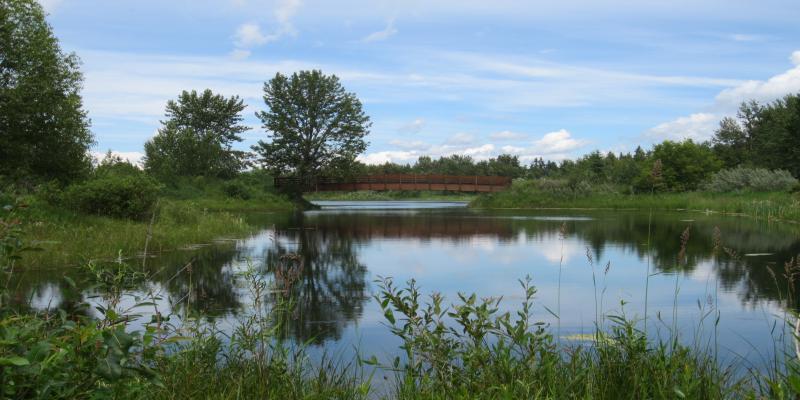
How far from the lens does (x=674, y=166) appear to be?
61.5 metres

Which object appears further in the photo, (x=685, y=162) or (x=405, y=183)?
(x=685, y=162)

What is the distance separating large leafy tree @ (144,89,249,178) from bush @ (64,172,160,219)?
32.2 metres

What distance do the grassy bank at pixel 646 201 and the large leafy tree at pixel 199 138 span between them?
2319 cm

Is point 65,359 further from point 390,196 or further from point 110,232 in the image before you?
point 390,196

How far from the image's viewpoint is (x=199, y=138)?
58031 millimetres

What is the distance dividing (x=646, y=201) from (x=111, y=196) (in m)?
37.4

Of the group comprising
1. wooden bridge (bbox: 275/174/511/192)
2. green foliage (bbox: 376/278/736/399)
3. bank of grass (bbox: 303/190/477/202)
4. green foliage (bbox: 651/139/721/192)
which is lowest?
bank of grass (bbox: 303/190/477/202)

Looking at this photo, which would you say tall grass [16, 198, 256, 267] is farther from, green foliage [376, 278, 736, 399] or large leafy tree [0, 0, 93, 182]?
green foliage [376, 278, 736, 399]

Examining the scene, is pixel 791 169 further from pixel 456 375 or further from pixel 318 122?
pixel 456 375

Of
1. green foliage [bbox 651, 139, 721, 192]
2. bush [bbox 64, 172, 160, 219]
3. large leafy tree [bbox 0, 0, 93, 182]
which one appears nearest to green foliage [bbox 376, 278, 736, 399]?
bush [bbox 64, 172, 160, 219]

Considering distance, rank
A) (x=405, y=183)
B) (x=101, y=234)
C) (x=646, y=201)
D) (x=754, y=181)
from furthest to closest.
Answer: (x=405, y=183) < (x=646, y=201) < (x=754, y=181) < (x=101, y=234)

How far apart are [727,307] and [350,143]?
48208mm

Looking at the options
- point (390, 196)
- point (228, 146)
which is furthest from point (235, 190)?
point (390, 196)

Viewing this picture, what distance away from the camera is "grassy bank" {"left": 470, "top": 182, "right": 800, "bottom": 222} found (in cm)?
3160
